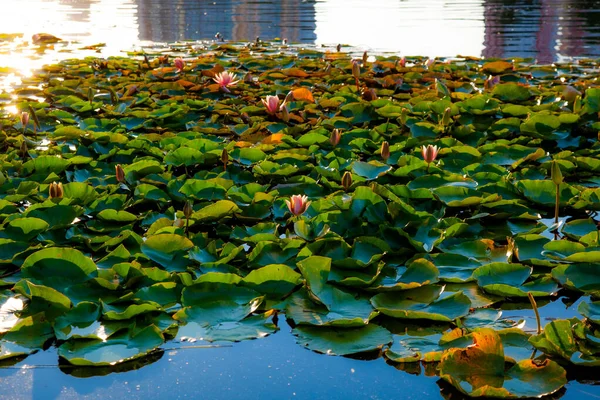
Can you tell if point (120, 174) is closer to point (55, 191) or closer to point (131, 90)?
point (55, 191)

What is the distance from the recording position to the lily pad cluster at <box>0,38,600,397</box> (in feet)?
6.39

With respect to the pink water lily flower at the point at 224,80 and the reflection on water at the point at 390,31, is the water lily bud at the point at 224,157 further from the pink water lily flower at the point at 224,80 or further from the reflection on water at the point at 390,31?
the reflection on water at the point at 390,31

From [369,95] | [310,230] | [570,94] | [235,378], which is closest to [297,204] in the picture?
[310,230]

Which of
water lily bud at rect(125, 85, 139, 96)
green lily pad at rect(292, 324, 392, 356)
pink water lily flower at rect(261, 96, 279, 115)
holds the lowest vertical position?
green lily pad at rect(292, 324, 392, 356)

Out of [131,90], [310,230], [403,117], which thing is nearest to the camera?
[310,230]

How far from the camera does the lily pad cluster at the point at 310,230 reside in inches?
76.6

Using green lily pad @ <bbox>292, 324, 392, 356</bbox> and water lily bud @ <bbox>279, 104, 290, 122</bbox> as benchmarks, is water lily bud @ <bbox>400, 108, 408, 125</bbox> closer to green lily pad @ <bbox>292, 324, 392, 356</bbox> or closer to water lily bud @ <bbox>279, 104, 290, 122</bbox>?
water lily bud @ <bbox>279, 104, 290, 122</bbox>

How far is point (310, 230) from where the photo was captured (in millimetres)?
2547

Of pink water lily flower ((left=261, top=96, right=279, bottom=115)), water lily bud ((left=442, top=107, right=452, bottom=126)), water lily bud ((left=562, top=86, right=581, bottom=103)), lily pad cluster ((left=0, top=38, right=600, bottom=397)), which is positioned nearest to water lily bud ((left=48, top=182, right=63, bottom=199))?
lily pad cluster ((left=0, top=38, right=600, bottom=397))

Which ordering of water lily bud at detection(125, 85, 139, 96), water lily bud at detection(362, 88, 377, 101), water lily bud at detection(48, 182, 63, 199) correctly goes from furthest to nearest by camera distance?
water lily bud at detection(125, 85, 139, 96) → water lily bud at detection(362, 88, 377, 101) → water lily bud at detection(48, 182, 63, 199)

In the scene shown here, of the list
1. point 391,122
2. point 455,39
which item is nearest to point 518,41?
point 455,39

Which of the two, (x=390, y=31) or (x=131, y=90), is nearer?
(x=131, y=90)

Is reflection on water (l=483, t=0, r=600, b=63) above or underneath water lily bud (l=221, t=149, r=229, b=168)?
above

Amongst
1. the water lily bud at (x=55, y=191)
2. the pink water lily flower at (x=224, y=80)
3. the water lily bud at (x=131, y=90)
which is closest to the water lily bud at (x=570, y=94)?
the pink water lily flower at (x=224, y=80)
